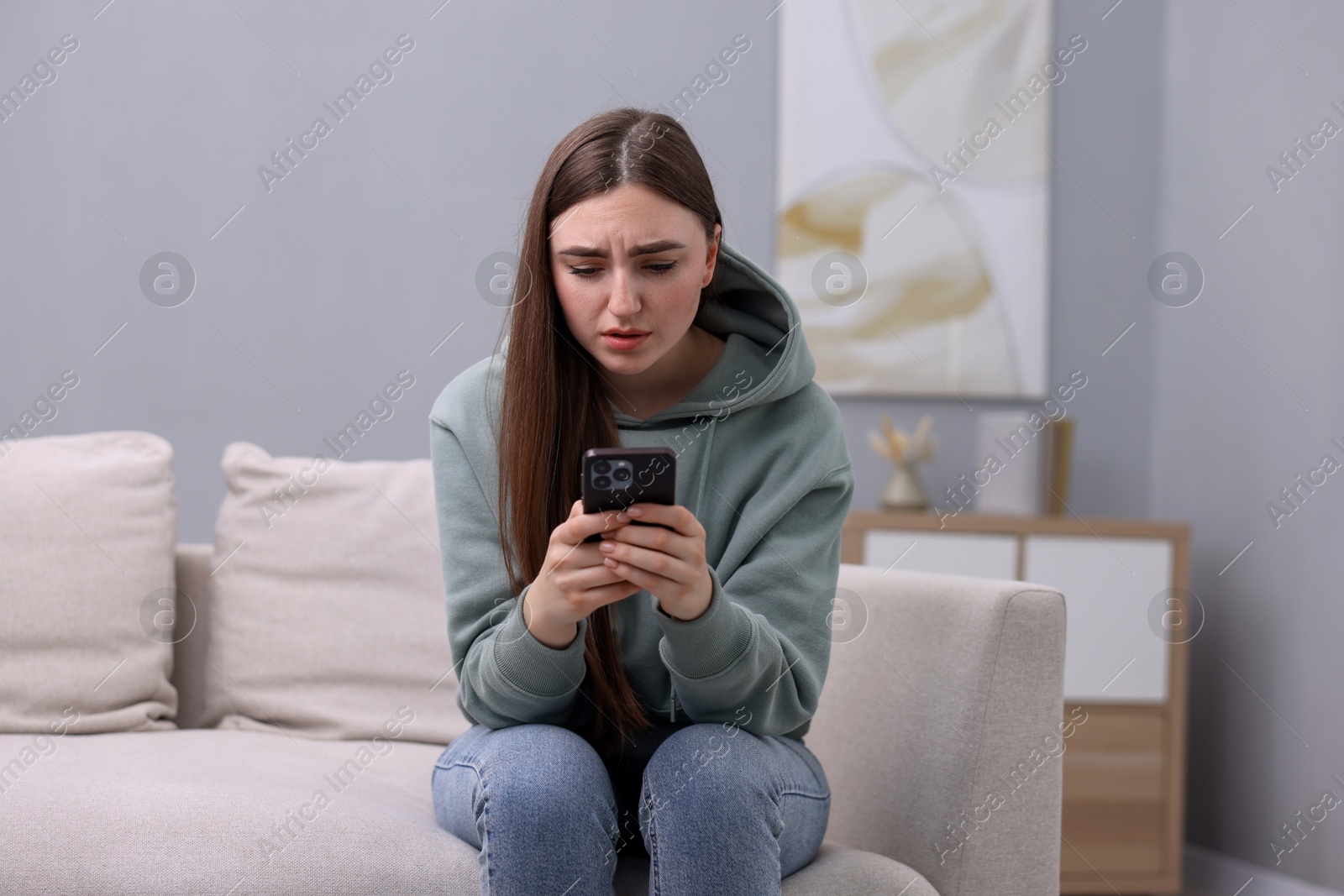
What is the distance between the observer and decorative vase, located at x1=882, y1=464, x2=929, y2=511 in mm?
2664

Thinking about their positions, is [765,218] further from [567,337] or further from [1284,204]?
[567,337]

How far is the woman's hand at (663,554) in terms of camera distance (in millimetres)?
991

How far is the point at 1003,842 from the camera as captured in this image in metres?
1.17

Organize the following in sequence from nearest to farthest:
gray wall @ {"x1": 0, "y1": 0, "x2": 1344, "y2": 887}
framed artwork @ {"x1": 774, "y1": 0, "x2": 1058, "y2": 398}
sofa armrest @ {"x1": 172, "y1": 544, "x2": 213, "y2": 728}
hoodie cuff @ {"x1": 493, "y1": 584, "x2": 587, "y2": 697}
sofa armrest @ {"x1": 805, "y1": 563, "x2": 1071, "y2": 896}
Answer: hoodie cuff @ {"x1": 493, "y1": 584, "x2": 587, "y2": 697} < sofa armrest @ {"x1": 805, "y1": 563, "x2": 1071, "y2": 896} < sofa armrest @ {"x1": 172, "y1": 544, "x2": 213, "y2": 728} < gray wall @ {"x1": 0, "y1": 0, "x2": 1344, "y2": 887} < framed artwork @ {"x1": 774, "y1": 0, "x2": 1058, "y2": 398}

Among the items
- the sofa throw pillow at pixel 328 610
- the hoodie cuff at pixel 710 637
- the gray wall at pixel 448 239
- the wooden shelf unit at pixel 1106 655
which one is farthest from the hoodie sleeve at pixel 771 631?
the gray wall at pixel 448 239

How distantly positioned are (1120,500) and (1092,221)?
73 centimetres

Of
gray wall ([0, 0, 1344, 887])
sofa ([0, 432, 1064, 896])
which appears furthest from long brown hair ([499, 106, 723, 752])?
gray wall ([0, 0, 1344, 887])

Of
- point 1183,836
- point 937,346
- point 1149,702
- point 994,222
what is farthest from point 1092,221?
point 1183,836

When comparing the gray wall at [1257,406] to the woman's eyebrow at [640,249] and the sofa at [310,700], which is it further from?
the woman's eyebrow at [640,249]

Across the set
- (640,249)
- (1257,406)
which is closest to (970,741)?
(640,249)

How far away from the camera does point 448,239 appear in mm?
2635

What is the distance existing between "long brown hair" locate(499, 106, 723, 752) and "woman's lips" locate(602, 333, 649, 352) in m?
0.10

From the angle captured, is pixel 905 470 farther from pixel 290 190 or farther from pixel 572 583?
pixel 572 583

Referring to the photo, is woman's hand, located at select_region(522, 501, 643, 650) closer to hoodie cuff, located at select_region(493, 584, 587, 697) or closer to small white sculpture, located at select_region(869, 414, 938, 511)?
hoodie cuff, located at select_region(493, 584, 587, 697)
